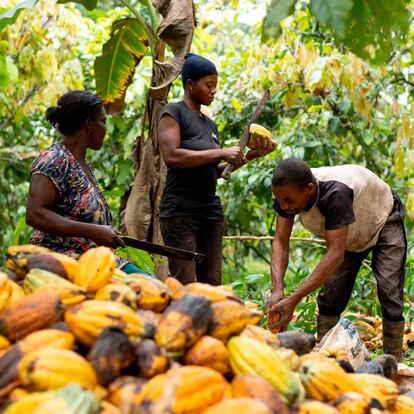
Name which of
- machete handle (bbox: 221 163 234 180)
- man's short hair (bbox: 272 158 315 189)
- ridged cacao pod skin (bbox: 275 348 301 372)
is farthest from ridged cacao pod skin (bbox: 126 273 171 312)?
machete handle (bbox: 221 163 234 180)

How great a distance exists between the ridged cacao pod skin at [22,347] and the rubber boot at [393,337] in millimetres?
2643

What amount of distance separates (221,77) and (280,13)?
6.31 m

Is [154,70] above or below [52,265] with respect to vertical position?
above

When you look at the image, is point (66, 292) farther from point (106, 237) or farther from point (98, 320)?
point (106, 237)

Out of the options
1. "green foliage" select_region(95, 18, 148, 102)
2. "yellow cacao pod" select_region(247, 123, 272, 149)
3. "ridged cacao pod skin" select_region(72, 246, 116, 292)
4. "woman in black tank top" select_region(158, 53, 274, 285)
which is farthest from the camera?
"green foliage" select_region(95, 18, 148, 102)

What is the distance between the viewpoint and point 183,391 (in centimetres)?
135

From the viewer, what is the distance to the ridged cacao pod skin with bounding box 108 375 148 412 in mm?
1346

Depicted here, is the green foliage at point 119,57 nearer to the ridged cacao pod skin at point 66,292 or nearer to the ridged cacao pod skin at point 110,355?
the ridged cacao pod skin at point 66,292

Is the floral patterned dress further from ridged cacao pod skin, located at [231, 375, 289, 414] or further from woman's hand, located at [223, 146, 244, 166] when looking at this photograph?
ridged cacao pod skin, located at [231, 375, 289, 414]

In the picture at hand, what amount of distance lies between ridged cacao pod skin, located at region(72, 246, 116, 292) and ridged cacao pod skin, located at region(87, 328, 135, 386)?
12.7 inches

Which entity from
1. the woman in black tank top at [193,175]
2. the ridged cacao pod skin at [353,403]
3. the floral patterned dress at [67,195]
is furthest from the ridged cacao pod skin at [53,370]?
the woman in black tank top at [193,175]

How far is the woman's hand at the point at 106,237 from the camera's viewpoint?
9.16 feet

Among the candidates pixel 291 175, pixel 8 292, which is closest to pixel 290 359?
pixel 8 292

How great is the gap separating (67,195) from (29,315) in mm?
1426
